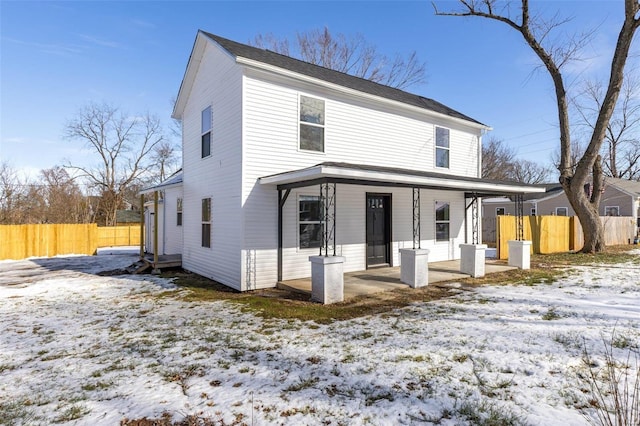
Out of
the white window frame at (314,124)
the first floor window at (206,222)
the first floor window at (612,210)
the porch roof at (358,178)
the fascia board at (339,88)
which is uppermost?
the fascia board at (339,88)

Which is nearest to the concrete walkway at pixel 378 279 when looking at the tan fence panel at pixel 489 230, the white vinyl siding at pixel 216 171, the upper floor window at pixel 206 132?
the white vinyl siding at pixel 216 171

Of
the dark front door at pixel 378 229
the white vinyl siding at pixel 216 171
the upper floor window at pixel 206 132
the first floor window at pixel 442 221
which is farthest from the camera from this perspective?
the first floor window at pixel 442 221

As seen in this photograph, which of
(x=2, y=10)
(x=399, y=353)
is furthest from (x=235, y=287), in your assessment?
(x=2, y=10)

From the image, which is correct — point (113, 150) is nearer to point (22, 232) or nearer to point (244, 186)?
point (22, 232)

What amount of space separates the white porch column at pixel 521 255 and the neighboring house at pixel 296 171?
176cm

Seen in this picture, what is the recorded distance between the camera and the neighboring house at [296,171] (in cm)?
754

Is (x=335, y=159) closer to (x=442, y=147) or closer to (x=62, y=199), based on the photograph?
(x=442, y=147)

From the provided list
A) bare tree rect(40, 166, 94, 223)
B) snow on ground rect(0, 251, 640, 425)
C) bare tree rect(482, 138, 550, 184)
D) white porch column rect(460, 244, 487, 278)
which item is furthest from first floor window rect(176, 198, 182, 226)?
bare tree rect(482, 138, 550, 184)

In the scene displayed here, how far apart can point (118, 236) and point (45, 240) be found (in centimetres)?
703

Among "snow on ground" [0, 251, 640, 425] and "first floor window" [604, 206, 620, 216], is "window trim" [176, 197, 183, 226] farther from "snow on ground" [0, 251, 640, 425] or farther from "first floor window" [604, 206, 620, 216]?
"first floor window" [604, 206, 620, 216]

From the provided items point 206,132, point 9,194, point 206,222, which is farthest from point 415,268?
point 9,194

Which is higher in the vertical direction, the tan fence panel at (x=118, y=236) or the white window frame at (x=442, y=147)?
the white window frame at (x=442, y=147)

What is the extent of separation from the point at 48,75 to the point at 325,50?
50.9ft

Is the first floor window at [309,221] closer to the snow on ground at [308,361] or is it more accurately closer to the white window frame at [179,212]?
the snow on ground at [308,361]
